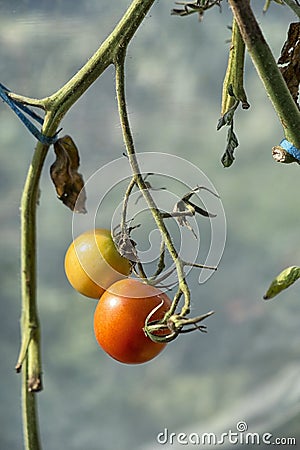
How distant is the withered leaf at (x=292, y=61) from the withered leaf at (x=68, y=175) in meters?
0.17

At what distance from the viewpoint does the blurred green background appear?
3.06 ft

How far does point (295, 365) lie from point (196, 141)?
38 centimetres

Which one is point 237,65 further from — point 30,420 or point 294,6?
point 30,420

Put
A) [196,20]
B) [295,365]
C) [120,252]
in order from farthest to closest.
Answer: [295,365], [196,20], [120,252]

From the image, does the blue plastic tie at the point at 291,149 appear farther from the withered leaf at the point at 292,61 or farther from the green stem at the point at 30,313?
the green stem at the point at 30,313

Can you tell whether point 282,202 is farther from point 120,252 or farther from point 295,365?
point 120,252

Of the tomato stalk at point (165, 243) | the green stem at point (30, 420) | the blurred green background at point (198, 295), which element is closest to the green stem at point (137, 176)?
the tomato stalk at point (165, 243)

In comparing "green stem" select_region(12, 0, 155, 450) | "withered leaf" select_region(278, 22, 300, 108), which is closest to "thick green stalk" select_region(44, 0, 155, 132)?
"green stem" select_region(12, 0, 155, 450)

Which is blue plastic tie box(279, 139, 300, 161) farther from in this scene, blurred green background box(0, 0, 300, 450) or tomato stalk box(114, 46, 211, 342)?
blurred green background box(0, 0, 300, 450)

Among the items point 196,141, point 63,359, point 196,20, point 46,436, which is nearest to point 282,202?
point 196,141

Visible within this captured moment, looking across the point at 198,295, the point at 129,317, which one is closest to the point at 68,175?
the point at 129,317

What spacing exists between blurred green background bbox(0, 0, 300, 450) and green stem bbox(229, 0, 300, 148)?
23.6 inches

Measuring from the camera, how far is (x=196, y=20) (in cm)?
92

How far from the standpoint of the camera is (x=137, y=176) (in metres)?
0.42
